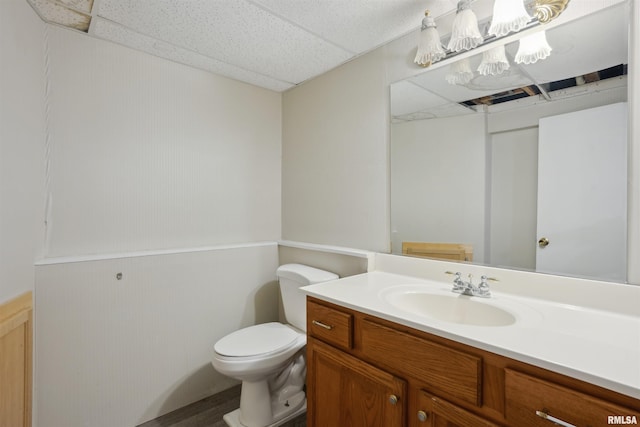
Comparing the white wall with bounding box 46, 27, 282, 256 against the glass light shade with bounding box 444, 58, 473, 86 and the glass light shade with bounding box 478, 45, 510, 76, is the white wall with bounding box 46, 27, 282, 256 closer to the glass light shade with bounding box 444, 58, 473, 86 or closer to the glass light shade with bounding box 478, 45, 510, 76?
the glass light shade with bounding box 444, 58, 473, 86

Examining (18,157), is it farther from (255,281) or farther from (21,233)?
(255,281)

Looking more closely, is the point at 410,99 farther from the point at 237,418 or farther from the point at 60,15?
the point at 237,418

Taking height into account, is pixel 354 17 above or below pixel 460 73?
above

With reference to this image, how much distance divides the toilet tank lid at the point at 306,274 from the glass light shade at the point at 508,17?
1.48m

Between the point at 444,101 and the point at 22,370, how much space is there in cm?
235

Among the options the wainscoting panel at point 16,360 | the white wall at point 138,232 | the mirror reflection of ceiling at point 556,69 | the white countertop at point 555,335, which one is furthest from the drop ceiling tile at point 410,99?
the wainscoting panel at point 16,360

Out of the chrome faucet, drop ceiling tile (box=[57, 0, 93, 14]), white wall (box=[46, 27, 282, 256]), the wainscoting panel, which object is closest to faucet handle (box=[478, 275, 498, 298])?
the chrome faucet

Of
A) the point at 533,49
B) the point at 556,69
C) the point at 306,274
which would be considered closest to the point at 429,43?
the point at 533,49

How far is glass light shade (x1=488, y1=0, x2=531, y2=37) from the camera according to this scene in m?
1.20

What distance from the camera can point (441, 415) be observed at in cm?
93

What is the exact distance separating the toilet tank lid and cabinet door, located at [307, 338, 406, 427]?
52 cm

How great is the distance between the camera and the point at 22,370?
52.6 inches

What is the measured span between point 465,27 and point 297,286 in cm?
165

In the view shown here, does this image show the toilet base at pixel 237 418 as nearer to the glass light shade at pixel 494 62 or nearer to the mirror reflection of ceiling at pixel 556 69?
the mirror reflection of ceiling at pixel 556 69
